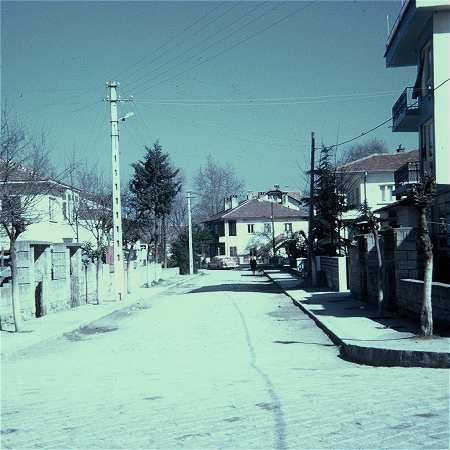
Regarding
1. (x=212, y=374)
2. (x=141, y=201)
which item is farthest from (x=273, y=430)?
(x=141, y=201)

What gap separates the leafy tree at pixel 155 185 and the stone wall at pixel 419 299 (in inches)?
1614

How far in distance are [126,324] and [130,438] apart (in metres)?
13.2

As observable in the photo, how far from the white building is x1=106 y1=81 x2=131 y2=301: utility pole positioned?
39.0 ft

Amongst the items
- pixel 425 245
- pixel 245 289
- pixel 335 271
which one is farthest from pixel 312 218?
pixel 425 245

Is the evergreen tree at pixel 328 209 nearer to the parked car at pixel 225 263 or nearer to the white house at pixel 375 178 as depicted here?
the white house at pixel 375 178

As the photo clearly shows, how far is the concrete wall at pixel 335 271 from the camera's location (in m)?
27.6

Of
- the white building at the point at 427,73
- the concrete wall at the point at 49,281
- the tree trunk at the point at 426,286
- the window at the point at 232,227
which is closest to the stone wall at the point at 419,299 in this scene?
the tree trunk at the point at 426,286

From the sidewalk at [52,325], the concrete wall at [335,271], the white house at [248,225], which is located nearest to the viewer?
the sidewalk at [52,325]

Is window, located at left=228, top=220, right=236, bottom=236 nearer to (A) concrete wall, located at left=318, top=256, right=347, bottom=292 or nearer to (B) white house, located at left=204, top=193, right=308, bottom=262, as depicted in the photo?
(B) white house, located at left=204, top=193, right=308, bottom=262

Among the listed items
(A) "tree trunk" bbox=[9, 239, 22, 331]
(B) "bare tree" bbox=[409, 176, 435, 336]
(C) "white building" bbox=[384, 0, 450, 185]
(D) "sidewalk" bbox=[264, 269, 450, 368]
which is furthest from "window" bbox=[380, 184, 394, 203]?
(B) "bare tree" bbox=[409, 176, 435, 336]

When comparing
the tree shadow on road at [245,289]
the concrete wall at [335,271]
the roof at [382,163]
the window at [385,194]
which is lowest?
the tree shadow on road at [245,289]

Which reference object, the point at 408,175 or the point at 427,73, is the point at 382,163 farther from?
the point at 427,73

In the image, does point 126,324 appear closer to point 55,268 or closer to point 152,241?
point 55,268

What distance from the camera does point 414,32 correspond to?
25016 mm
